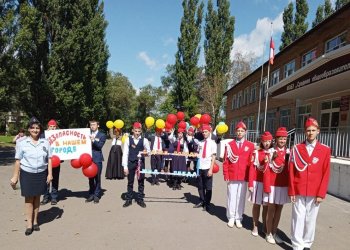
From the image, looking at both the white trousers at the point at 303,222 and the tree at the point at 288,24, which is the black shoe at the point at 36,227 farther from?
the tree at the point at 288,24

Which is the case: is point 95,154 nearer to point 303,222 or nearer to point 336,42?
point 303,222

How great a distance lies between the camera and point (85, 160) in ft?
24.0

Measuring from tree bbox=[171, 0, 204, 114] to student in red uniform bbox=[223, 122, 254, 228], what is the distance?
31.9 meters

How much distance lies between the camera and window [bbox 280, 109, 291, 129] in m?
21.7

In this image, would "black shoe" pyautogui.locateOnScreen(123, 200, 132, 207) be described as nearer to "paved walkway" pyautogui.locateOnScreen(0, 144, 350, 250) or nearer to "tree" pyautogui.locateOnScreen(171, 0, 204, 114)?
"paved walkway" pyautogui.locateOnScreen(0, 144, 350, 250)

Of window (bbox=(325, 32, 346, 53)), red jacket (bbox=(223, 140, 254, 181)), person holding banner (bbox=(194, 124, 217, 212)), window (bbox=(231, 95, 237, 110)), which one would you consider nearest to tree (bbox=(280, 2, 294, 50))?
window (bbox=(231, 95, 237, 110))

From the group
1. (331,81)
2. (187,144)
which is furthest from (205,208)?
(331,81)

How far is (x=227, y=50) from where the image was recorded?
125ft

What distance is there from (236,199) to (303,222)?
1541 mm

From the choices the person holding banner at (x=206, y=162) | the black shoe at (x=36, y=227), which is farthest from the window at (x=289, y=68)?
the black shoe at (x=36, y=227)

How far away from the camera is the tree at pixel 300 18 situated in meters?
32.1

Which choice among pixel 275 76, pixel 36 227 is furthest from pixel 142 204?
pixel 275 76

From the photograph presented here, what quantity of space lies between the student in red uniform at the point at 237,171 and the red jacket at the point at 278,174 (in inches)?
27.1

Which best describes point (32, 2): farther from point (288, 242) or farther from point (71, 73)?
point (288, 242)
